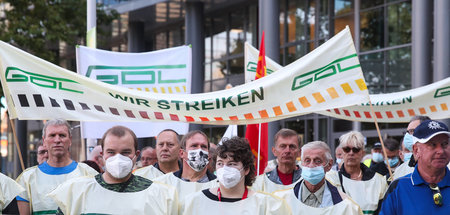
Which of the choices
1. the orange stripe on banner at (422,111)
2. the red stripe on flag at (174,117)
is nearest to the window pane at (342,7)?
the orange stripe on banner at (422,111)

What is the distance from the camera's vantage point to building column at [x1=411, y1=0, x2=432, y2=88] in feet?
54.1

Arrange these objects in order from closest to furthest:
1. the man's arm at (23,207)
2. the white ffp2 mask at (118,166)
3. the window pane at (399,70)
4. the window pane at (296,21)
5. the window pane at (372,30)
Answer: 1. the white ffp2 mask at (118,166)
2. the man's arm at (23,207)
3. the window pane at (399,70)
4. the window pane at (372,30)
5. the window pane at (296,21)

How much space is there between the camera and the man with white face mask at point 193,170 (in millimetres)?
6652

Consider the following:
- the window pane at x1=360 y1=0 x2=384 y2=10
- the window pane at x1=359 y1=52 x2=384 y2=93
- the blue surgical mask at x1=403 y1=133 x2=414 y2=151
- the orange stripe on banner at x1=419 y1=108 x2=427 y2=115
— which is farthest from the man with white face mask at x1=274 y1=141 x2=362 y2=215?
the window pane at x1=360 y1=0 x2=384 y2=10

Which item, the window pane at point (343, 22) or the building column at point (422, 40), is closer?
the building column at point (422, 40)

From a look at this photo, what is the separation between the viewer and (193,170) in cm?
675

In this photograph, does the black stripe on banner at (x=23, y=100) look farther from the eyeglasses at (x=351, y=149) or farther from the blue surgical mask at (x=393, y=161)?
the blue surgical mask at (x=393, y=161)

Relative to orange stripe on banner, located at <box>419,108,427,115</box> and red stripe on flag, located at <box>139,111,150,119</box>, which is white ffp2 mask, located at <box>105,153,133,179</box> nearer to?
red stripe on flag, located at <box>139,111,150,119</box>

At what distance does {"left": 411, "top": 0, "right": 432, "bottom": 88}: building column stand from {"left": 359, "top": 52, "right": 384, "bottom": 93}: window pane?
10.3 ft

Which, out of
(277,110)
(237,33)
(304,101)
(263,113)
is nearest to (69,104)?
(263,113)

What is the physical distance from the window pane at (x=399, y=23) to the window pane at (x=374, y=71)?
24.6 inches

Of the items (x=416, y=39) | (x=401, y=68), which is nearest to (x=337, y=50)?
(x=416, y=39)

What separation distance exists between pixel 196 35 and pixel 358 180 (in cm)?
1929

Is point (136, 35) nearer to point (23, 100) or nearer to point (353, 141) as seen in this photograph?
point (23, 100)
